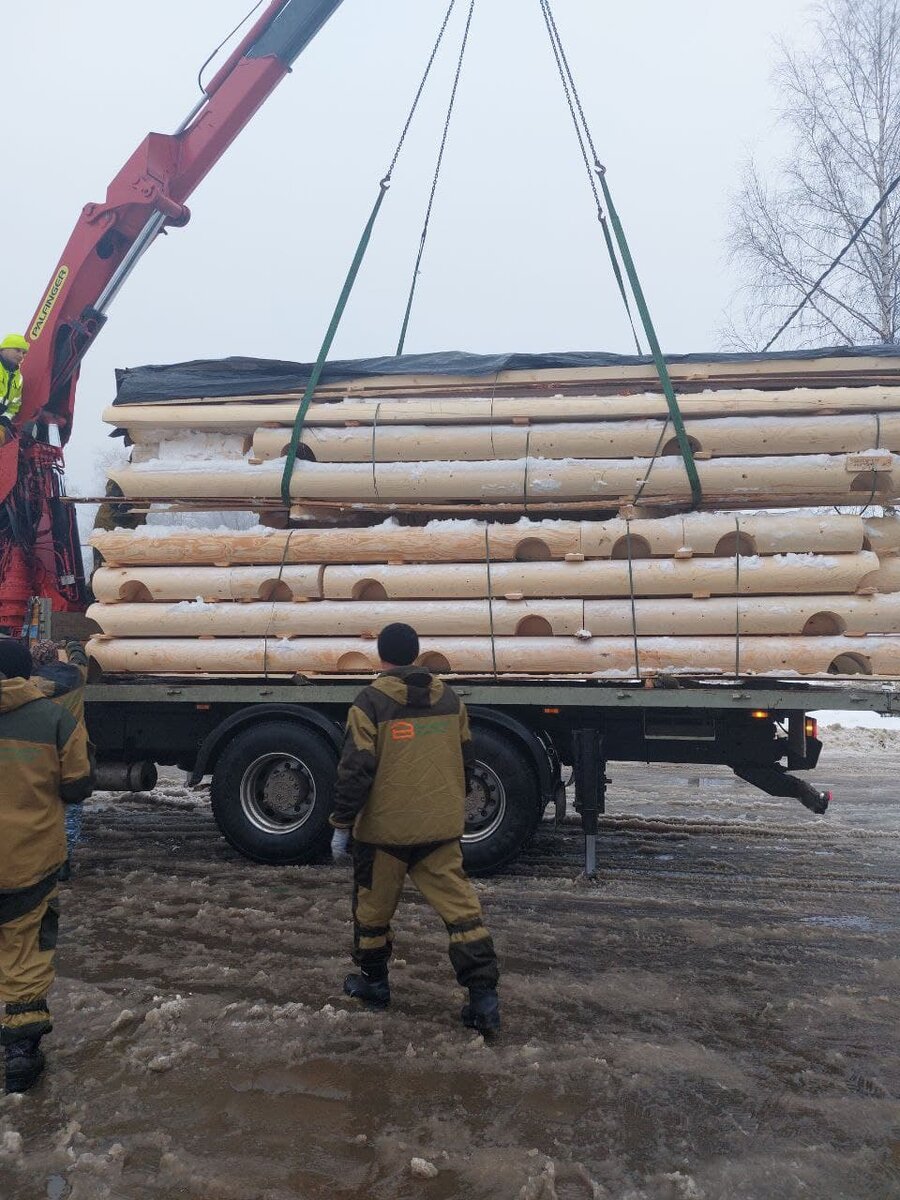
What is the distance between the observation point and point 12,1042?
3.57m

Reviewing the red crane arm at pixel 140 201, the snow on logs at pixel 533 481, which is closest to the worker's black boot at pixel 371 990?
the snow on logs at pixel 533 481

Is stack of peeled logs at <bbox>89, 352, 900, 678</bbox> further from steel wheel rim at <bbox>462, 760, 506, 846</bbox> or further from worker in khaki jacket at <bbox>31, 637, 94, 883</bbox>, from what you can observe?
steel wheel rim at <bbox>462, 760, 506, 846</bbox>

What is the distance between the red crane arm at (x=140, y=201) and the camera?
816 cm

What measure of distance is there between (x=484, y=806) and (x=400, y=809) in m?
2.43

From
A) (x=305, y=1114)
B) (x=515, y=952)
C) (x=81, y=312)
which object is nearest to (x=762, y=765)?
(x=515, y=952)

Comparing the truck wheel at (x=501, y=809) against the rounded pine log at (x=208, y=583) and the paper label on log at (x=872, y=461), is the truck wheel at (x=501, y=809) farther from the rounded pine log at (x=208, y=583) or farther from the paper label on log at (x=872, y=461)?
the paper label on log at (x=872, y=461)

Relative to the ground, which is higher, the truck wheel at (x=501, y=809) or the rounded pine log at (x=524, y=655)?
the rounded pine log at (x=524, y=655)

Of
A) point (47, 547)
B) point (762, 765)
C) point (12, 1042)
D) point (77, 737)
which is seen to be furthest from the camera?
point (47, 547)

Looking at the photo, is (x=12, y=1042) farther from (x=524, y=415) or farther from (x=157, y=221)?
(x=157, y=221)

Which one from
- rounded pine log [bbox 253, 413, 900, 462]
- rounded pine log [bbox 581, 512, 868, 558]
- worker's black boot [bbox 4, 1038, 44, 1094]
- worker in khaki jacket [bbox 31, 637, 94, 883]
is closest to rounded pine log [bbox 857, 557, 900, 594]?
rounded pine log [bbox 581, 512, 868, 558]

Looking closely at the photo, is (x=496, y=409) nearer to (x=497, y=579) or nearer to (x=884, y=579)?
(x=497, y=579)

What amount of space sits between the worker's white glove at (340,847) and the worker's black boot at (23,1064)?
118 inches

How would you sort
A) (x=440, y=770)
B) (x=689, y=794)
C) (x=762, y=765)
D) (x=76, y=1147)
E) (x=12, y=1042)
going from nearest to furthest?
(x=76, y=1147) → (x=12, y=1042) → (x=440, y=770) → (x=762, y=765) → (x=689, y=794)

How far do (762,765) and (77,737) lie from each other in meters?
4.60
